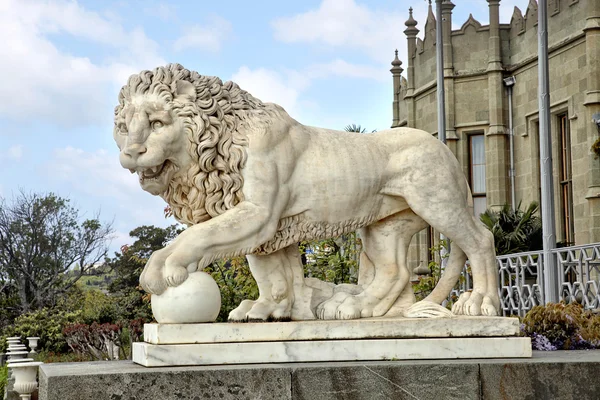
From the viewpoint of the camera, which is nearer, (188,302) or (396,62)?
(188,302)

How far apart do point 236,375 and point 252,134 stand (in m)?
1.54

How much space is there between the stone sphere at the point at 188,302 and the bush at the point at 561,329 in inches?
159

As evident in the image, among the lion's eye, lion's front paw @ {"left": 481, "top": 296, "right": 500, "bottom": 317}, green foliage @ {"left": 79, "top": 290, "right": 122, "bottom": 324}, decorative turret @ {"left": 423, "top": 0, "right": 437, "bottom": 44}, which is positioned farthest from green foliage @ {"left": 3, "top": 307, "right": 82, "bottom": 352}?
lion's front paw @ {"left": 481, "top": 296, "right": 500, "bottom": 317}

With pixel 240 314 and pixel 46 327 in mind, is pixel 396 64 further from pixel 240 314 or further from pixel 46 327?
pixel 240 314

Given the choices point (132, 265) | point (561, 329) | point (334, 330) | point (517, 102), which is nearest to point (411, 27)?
point (517, 102)

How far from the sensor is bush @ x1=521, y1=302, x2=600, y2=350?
8883 millimetres

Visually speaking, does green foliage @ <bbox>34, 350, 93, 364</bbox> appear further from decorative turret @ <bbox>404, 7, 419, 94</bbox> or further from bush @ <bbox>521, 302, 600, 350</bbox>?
decorative turret @ <bbox>404, 7, 419, 94</bbox>

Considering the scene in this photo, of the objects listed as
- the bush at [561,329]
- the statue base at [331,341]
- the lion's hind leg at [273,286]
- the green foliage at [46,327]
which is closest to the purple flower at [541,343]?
the bush at [561,329]

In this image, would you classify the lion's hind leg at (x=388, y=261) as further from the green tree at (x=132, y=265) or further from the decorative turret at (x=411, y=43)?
the decorative turret at (x=411, y=43)

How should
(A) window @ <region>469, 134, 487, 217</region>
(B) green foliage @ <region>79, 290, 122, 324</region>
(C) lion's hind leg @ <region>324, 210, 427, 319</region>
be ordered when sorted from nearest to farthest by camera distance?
(C) lion's hind leg @ <region>324, 210, 427, 319</region>
(B) green foliage @ <region>79, 290, 122, 324</region>
(A) window @ <region>469, 134, 487, 217</region>

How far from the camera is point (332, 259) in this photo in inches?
517

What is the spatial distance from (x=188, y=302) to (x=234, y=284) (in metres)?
7.88

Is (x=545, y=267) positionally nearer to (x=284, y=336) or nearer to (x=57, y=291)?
(x=284, y=336)

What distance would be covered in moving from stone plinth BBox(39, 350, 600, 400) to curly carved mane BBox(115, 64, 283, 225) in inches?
43.4
